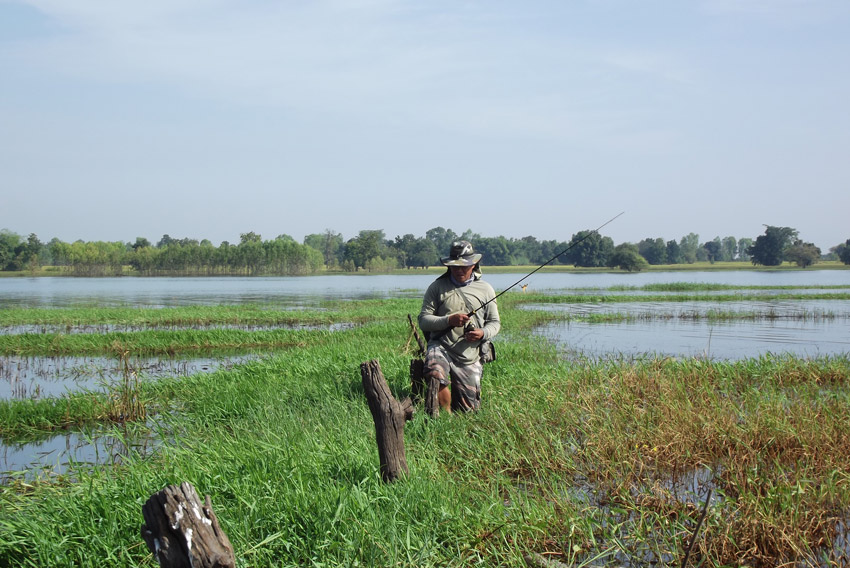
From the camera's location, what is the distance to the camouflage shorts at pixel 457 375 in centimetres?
646

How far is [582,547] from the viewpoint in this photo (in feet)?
13.4

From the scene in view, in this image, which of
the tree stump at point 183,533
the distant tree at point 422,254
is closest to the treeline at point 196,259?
the distant tree at point 422,254

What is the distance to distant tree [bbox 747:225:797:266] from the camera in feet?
356

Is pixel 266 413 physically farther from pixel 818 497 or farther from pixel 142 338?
pixel 142 338

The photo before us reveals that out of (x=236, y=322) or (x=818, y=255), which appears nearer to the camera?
(x=236, y=322)

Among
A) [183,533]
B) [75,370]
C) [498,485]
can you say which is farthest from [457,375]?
[75,370]

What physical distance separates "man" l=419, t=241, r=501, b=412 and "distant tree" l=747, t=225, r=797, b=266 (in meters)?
117

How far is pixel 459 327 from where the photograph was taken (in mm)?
6590

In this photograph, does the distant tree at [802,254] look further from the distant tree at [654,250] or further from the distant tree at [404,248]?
the distant tree at [404,248]

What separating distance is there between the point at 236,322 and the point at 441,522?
1999cm

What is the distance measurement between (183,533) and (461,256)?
470 centimetres

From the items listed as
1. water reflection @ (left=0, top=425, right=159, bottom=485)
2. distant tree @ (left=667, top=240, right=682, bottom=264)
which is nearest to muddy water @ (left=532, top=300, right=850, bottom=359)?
water reflection @ (left=0, top=425, right=159, bottom=485)

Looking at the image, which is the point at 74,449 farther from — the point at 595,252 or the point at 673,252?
the point at 673,252

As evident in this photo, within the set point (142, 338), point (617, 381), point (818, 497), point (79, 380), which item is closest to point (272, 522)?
point (818, 497)
